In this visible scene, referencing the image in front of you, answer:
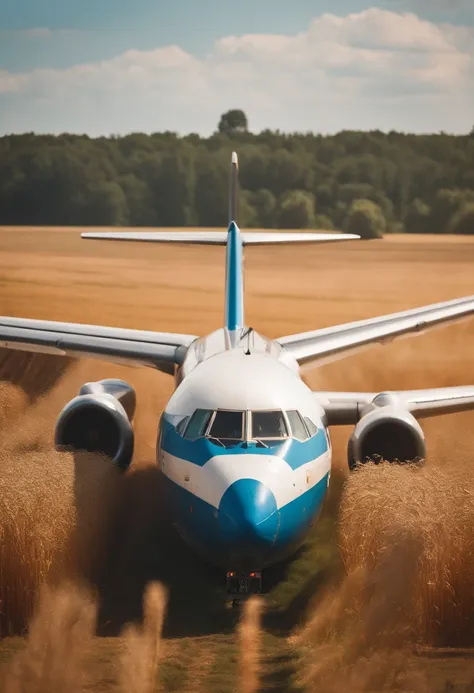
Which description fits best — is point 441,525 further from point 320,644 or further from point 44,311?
point 44,311

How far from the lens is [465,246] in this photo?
196 ft

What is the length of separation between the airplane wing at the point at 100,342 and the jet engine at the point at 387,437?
5245 mm

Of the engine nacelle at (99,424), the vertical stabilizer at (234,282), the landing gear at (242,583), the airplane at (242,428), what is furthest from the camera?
the vertical stabilizer at (234,282)

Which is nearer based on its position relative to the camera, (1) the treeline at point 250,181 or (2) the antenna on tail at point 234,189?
(2) the antenna on tail at point 234,189

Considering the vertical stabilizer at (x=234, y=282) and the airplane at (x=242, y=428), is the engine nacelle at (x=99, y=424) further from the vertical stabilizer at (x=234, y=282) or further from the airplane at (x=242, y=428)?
the vertical stabilizer at (x=234, y=282)

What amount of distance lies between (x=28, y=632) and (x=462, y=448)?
1517 centimetres

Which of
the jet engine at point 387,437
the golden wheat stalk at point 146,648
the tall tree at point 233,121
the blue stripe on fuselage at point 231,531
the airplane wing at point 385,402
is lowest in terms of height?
the golden wheat stalk at point 146,648

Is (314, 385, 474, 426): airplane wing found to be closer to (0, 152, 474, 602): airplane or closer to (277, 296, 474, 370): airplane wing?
(0, 152, 474, 602): airplane

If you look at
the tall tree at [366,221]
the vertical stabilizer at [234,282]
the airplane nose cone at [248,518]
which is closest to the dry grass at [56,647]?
the airplane nose cone at [248,518]

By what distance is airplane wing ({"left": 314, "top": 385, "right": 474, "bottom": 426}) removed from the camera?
780 inches

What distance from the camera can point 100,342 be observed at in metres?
24.0

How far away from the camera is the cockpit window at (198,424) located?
1476cm

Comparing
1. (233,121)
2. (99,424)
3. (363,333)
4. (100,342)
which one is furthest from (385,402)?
(233,121)

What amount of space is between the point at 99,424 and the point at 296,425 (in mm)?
6766
